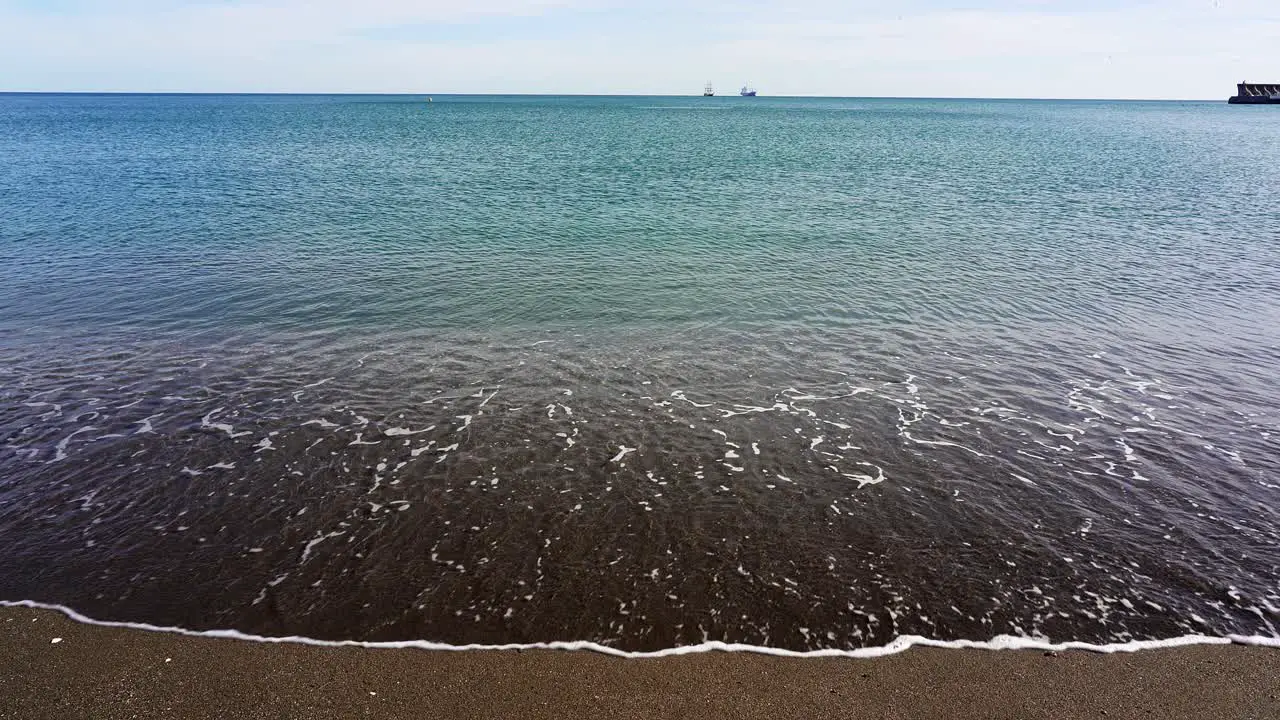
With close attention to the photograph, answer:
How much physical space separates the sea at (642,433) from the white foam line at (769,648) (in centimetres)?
12

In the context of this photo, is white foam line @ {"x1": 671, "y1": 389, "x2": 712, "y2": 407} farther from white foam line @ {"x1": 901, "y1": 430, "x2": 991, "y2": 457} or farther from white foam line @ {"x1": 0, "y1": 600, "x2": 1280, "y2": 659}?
white foam line @ {"x1": 0, "y1": 600, "x2": 1280, "y2": 659}

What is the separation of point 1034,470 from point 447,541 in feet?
34.0

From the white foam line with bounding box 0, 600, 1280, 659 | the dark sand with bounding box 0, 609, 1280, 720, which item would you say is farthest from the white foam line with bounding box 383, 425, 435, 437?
Result: the dark sand with bounding box 0, 609, 1280, 720

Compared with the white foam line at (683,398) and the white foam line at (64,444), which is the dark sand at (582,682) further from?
the white foam line at (683,398)

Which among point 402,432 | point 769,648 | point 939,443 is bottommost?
point 769,648

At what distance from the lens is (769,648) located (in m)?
8.46

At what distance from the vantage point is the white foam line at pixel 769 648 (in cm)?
838

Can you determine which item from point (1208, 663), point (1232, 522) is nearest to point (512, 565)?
point (1208, 663)

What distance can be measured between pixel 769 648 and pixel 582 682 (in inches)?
89.9

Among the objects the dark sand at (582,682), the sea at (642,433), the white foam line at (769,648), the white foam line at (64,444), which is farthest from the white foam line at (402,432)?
the dark sand at (582,682)

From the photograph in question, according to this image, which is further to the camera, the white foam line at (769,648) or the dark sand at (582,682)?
the white foam line at (769,648)

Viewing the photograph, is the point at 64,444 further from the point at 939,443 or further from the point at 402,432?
the point at 939,443

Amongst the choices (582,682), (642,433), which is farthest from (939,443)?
(582,682)

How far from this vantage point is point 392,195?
46.3m
